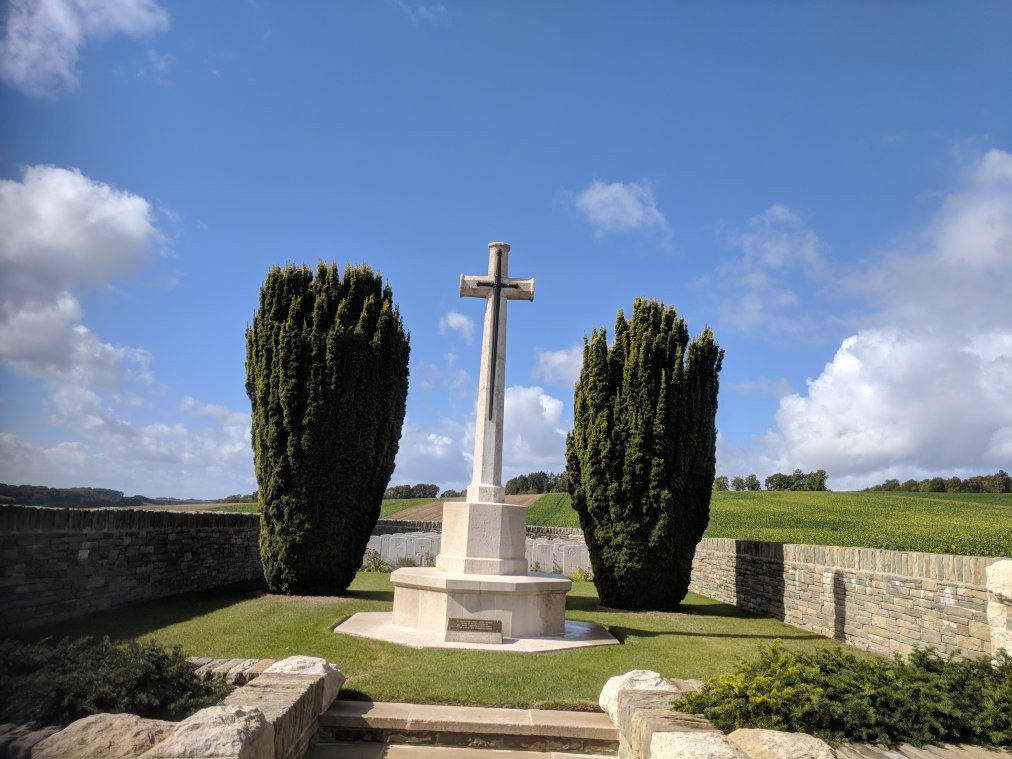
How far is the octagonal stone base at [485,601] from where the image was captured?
9.31m

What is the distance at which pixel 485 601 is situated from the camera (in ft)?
30.8

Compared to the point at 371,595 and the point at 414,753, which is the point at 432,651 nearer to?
the point at 414,753

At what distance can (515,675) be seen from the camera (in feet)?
23.9

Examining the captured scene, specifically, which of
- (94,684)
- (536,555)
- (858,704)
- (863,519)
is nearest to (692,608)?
(536,555)

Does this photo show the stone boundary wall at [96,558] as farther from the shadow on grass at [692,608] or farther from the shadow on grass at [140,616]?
the shadow on grass at [692,608]

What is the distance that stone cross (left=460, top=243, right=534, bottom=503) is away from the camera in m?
10.5

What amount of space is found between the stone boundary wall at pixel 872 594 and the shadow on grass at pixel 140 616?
935cm

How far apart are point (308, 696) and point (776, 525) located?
74.5 ft

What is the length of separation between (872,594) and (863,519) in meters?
17.1

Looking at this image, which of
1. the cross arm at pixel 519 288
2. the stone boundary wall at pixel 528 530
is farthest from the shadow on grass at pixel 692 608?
the stone boundary wall at pixel 528 530

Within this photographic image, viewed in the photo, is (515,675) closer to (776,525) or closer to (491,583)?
(491,583)

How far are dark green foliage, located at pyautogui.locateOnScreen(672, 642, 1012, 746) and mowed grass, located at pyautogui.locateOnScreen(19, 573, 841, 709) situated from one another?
72.7 inches

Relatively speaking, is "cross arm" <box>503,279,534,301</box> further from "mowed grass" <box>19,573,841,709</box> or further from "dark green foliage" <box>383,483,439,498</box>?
"dark green foliage" <box>383,483,439,498</box>

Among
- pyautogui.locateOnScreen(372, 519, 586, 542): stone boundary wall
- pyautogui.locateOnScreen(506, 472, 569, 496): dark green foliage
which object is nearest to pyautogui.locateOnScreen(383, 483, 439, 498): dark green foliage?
pyautogui.locateOnScreen(506, 472, 569, 496): dark green foliage
